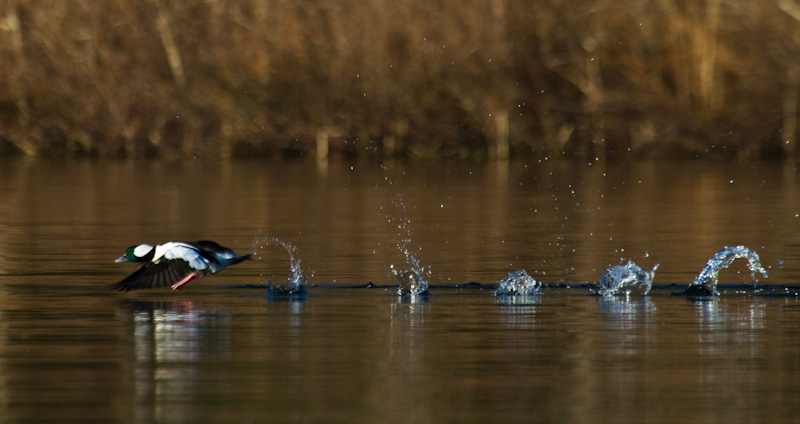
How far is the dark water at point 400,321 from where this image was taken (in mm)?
6461

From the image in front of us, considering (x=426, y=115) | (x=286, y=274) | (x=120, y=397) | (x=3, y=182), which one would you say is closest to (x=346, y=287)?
(x=286, y=274)

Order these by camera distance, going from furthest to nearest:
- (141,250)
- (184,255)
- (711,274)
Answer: (711,274)
(141,250)
(184,255)

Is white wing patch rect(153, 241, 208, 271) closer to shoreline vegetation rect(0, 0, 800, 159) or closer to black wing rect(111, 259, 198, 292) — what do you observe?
black wing rect(111, 259, 198, 292)

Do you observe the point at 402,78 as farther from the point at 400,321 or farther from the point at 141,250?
the point at 400,321

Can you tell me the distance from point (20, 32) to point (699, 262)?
20627mm

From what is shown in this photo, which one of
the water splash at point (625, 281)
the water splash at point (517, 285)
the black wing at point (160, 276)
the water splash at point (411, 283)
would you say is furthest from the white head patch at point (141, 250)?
the water splash at point (625, 281)

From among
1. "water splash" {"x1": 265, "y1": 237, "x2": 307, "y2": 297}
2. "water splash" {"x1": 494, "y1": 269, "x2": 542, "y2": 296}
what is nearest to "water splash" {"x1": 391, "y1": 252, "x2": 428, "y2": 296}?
"water splash" {"x1": 494, "y1": 269, "x2": 542, "y2": 296}

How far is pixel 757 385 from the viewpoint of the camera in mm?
6793

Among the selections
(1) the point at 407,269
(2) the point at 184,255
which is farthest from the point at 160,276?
(1) the point at 407,269

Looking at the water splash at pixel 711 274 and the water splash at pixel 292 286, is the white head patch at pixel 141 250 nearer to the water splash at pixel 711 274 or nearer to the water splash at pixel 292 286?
the water splash at pixel 292 286

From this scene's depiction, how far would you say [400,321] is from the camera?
8.88 metres

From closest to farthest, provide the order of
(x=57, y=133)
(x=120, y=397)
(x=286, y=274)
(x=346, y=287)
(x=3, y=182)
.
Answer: (x=120, y=397), (x=346, y=287), (x=286, y=274), (x=3, y=182), (x=57, y=133)

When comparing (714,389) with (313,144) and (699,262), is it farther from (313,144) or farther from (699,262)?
(313,144)

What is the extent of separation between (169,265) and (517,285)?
2.08m
